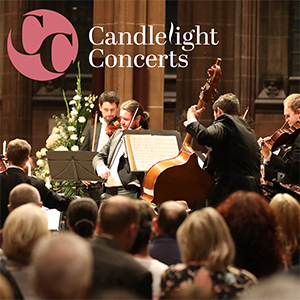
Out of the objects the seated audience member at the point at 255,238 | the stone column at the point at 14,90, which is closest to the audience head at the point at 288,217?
the seated audience member at the point at 255,238

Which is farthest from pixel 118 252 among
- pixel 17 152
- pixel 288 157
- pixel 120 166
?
pixel 120 166

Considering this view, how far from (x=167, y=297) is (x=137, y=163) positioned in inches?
128

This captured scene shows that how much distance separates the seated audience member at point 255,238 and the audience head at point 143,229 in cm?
49

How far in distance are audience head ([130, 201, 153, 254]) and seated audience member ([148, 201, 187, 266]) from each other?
11 centimetres

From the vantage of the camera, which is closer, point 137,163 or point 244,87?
point 137,163

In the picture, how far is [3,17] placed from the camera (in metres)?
14.0

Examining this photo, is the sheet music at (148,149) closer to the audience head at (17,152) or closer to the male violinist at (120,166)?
the male violinist at (120,166)

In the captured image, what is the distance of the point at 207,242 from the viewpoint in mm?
2844

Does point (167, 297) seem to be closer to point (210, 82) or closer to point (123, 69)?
point (210, 82)

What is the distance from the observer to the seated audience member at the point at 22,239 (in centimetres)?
307

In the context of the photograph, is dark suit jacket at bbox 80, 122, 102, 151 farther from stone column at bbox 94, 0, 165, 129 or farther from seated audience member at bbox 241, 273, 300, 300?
seated audience member at bbox 241, 273, 300, 300

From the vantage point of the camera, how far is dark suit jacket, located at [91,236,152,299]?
9.47ft

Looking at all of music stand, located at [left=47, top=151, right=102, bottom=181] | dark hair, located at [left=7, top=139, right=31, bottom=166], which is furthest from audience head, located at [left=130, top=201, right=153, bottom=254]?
music stand, located at [left=47, top=151, right=102, bottom=181]

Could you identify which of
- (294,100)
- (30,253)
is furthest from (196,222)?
(294,100)
